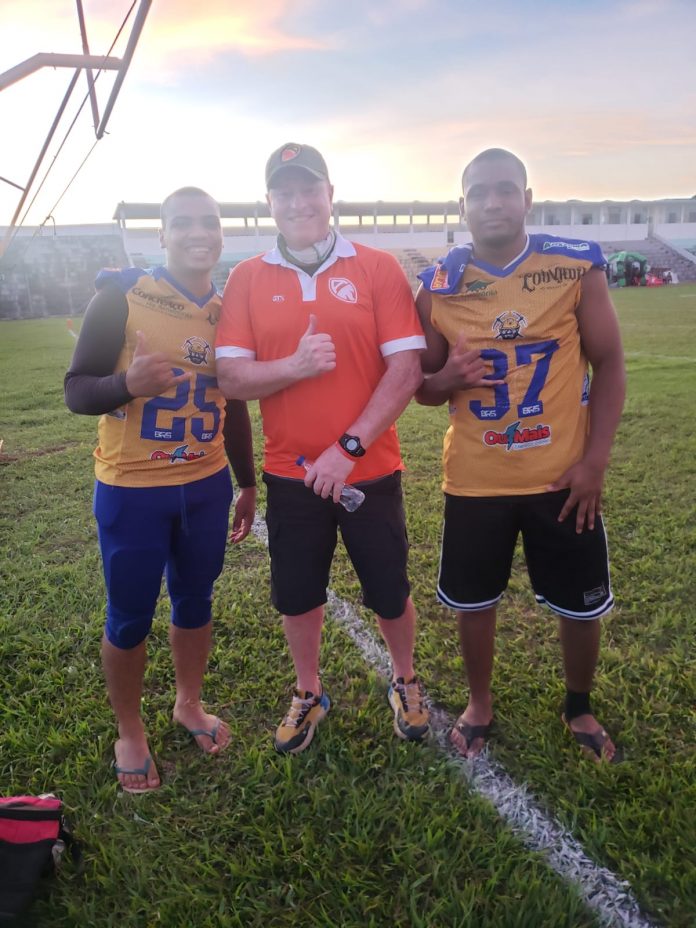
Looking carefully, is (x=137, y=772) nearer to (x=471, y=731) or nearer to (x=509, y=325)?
(x=471, y=731)

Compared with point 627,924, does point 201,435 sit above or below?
above

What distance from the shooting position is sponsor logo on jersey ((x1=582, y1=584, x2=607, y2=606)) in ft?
7.79

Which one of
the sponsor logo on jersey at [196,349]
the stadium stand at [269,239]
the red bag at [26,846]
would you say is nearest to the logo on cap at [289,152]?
the sponsor logo on jersey at [196,349]

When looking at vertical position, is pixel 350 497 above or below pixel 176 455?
below

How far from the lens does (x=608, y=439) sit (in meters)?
2.30

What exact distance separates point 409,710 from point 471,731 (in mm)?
264

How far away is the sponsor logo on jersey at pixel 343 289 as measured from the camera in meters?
2.31

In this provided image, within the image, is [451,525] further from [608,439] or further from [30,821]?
[30,821]

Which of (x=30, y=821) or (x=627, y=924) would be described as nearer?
(x=627, y=924)

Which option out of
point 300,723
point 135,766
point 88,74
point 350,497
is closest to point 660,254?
point 88,74

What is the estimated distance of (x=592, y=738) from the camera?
249 cm

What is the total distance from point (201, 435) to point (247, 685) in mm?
Result: 1286

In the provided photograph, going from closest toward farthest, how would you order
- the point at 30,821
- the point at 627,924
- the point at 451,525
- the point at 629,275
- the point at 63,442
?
the point at 627,924, the point at 30,821, the point at 451,525, the point at 63,442, the point at 629,275

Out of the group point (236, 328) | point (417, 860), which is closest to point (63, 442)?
point (236, 328)
